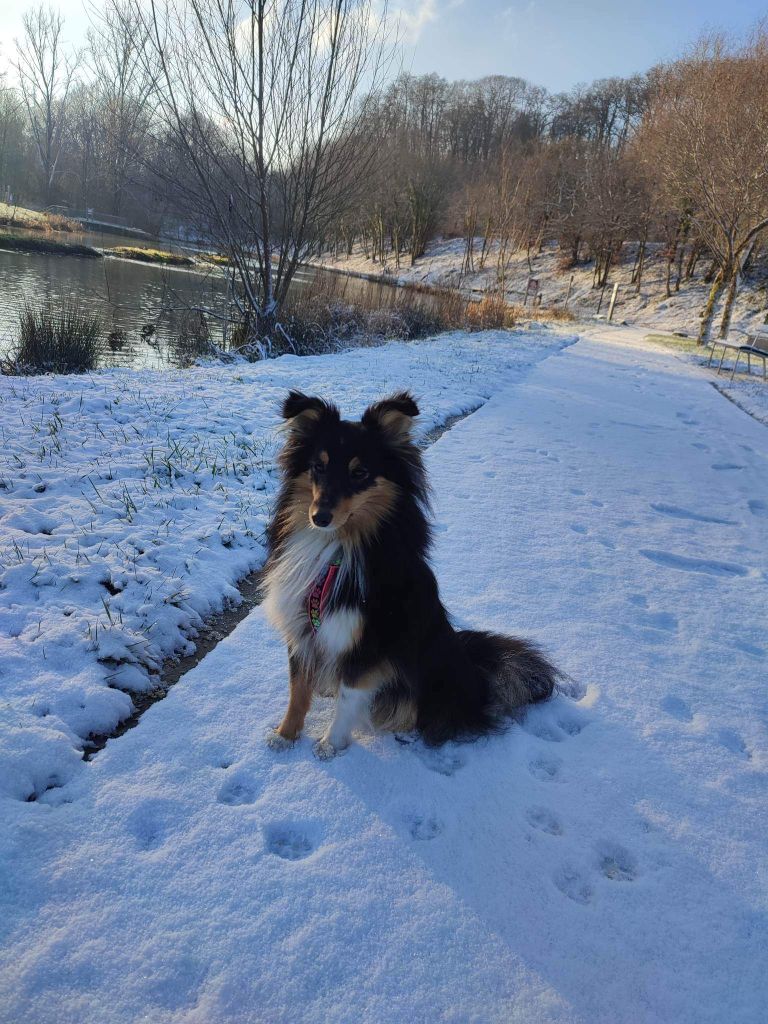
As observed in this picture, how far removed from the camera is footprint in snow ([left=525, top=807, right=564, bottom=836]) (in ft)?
7.20

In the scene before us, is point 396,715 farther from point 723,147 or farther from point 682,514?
point 723,147

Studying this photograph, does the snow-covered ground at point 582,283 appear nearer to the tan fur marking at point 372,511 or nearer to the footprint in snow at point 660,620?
the footprint in snow at point 660,620

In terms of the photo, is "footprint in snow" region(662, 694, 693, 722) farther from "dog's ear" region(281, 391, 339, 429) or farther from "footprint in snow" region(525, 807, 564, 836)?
"dog's ear" region(281, 391, 339, 429)

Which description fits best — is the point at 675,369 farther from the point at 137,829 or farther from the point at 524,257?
the point at 524,257

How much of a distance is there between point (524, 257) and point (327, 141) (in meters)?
41.6

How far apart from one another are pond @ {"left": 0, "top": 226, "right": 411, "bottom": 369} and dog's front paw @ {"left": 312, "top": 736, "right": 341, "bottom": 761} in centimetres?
963

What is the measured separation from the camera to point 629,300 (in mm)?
35344

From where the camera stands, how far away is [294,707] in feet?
8.15

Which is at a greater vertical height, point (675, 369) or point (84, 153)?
point (84, 153)

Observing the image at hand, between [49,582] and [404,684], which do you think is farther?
[49,582]

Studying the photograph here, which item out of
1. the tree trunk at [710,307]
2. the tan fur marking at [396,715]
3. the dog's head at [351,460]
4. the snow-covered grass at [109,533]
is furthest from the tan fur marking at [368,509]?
the tree trunk at [710,307]

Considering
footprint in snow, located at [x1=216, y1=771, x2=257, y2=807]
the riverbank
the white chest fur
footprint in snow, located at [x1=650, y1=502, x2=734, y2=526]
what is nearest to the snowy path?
footprint in snow, located at [x1=216, y1=771, x2=257, y2=807]

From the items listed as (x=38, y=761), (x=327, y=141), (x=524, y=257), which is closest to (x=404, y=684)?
(x=38, y=761)

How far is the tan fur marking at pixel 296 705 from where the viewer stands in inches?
97.7
